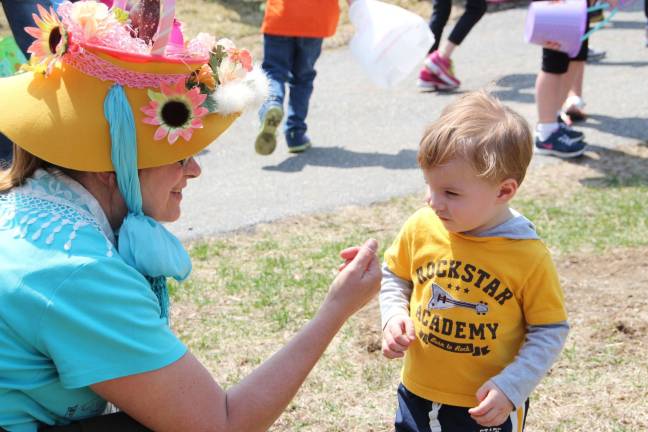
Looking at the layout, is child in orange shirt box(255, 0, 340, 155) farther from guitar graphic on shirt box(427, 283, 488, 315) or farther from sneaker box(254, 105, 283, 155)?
guitar graphic on shirt box(427, 283, 488, 315)

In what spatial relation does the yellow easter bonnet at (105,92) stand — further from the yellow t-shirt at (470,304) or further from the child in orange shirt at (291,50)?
the child in orange shirt at (291,50)

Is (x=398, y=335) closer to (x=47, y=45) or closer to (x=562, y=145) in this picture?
(x=47, y=45)

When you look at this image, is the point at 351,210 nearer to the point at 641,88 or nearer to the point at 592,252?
the point at 592,252

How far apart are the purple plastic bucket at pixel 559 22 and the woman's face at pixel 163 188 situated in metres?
3.47

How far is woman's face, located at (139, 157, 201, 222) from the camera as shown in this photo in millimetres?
1966

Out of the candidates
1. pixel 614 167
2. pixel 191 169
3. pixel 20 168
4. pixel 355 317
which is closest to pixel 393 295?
pixel 191 169

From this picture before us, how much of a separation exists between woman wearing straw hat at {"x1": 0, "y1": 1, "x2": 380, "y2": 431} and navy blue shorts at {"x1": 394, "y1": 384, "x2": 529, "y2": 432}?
37 centimetres

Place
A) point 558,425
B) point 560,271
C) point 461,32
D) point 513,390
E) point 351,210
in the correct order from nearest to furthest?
1. point 513,390
2. point 558,425
3. point 560,271
4. point 351,210
5. point 461,32

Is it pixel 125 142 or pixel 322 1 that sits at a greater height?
pixel 125 142

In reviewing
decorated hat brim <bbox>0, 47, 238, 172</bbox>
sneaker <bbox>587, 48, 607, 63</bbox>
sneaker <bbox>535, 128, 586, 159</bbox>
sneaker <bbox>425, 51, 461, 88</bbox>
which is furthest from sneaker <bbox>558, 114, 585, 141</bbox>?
decorated hat brim <bbox>0, 47, 238, 172</bbox>

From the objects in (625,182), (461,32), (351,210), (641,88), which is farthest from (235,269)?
(641,88)

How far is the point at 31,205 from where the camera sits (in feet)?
6.18

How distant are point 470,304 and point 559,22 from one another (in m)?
3.33

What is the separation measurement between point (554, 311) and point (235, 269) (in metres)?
2.17
